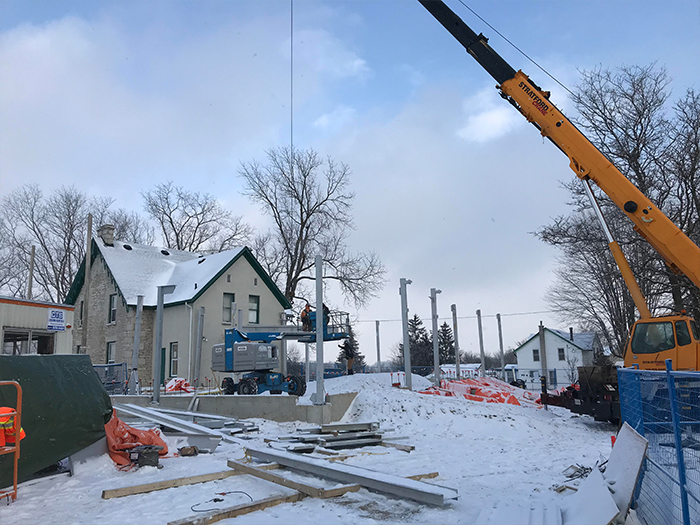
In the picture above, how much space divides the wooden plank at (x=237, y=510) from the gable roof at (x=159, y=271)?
2128 centimetres

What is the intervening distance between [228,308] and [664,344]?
2155cm

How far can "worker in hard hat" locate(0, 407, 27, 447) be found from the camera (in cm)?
660

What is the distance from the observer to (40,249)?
44031 millimetres

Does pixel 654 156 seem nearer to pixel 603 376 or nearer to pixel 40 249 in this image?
pixel 603 376

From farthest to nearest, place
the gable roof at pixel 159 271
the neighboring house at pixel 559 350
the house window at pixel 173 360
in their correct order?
1. the neighboring house at pixel 559 350
2. the gable roof at pixel 159 271
3. the house window at pixel 173 360

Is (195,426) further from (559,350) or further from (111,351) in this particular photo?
(559,350)

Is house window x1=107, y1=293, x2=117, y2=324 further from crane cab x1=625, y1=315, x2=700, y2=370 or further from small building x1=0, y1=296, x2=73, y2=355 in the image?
crane cab x1=625, y1=315, x2=700, y2=370

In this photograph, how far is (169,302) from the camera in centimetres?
2812

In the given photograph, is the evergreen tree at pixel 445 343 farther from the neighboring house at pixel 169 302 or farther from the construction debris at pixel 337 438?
the construction debris at pixel 337 438

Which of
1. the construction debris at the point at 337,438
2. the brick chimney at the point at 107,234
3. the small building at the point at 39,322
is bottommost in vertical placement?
the construction debris at the point at 337,438

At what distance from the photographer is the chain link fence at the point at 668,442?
14.8 feet

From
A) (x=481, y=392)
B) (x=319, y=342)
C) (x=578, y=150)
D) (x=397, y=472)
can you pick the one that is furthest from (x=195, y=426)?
(x=481, y=392)

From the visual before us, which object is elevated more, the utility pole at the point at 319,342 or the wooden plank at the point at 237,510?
the utility pole at the point at 319,342

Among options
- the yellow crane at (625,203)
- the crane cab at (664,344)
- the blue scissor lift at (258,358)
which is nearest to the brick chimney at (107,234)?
the blue scissor lift at (258,358)
